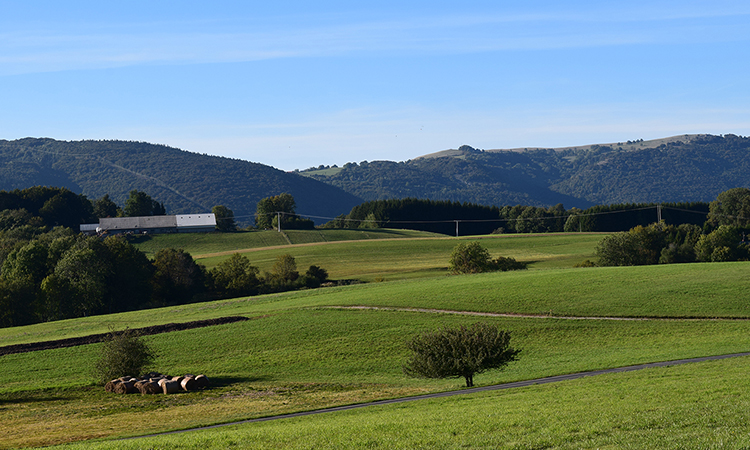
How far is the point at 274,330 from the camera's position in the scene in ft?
150

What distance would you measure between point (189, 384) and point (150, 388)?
2.02m

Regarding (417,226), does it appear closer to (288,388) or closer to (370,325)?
(370,325)

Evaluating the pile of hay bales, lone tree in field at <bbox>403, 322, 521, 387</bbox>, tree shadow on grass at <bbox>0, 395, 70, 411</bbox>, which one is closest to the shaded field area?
the pile of hay bales

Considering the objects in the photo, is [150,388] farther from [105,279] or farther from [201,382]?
[105,279]

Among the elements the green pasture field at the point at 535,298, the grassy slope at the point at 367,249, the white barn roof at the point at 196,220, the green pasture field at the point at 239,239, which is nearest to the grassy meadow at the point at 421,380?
the green pasture field at the point at 535,298

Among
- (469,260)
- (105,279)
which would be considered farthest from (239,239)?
(469,260)

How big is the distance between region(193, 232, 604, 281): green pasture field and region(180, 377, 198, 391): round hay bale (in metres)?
53.4

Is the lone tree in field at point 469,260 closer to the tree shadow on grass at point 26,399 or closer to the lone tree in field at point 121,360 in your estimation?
the lone tree in field at point 121,360

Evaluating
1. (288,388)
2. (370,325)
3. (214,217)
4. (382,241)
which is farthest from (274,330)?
(214,217)

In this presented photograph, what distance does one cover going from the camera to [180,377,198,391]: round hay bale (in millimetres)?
31344

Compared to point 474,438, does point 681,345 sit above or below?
below

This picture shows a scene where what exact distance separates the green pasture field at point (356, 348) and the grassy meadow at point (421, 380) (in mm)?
152

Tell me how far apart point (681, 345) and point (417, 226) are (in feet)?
470

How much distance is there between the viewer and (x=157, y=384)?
31.6m
